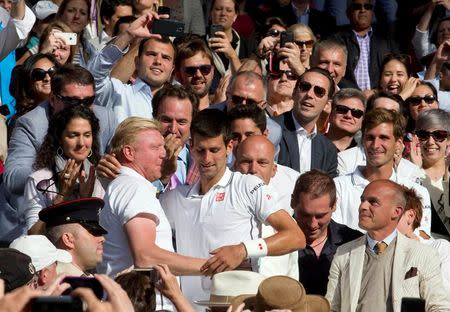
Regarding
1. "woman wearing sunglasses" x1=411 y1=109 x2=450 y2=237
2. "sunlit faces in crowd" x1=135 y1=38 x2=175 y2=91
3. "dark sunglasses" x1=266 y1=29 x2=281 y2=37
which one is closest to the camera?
"sunlit faces in crowd" x1=135 y1=38 x2=175 y2=91

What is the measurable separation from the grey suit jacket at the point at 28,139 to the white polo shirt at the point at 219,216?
1390mm

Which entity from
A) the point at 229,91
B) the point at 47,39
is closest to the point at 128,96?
the point at 229,91

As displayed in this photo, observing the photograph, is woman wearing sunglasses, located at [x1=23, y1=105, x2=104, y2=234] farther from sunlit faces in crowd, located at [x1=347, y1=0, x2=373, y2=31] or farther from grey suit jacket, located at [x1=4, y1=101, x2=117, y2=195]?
sunlit faces in crowd, located at [x1=347, y1=0, x2=373, y2=31]

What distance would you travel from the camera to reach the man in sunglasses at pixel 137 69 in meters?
12.3

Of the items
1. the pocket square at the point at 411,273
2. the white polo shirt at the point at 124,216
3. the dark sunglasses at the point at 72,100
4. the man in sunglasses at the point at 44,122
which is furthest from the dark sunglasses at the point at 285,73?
the white polo shirt at the point at 124,216

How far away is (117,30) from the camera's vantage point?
1482cm

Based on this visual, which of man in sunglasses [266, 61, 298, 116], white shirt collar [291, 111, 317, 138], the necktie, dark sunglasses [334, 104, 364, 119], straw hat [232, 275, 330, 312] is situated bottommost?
the necktie

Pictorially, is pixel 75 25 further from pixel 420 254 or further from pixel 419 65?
pixel 420 254

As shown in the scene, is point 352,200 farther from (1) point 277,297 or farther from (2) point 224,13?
(2) point 224,13

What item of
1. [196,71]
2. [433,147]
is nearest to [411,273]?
[433,147]

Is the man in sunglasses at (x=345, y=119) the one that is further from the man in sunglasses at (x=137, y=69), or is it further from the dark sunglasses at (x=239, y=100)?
the man in sunglasses at (x=137, y=69)

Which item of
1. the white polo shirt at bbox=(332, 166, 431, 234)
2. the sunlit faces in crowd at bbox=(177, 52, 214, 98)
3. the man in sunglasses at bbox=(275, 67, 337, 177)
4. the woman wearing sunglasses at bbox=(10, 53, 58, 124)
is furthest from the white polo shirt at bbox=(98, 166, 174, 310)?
the sunlit faces in crowd at bbox=(177, 52, 214, 98)

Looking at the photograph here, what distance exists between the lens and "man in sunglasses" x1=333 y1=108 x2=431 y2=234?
1190 centimetres

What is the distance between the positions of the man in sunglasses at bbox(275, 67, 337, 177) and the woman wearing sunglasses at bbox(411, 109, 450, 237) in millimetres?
941
